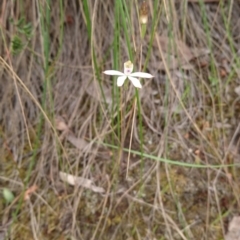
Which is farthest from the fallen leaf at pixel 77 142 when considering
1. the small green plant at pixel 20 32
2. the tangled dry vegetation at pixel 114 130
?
the small green plant at pixel 20 32

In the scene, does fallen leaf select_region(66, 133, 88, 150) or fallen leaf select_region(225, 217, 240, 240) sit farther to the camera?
fallen leaf select_region(66, 133, 88, 150)

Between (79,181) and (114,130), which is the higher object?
(114,130)

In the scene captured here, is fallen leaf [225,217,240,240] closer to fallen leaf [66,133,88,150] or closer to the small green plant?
fallen leaf [66,133,88,150]

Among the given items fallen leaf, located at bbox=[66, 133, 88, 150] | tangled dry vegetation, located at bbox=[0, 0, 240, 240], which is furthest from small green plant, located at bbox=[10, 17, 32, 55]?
fallen leaf, located at bbox=[66, 133, 88, 150]

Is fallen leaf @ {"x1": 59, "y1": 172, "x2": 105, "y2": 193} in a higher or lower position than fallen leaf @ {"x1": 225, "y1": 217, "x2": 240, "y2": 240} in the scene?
higher

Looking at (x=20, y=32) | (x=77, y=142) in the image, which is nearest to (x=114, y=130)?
(x=77, y=142)

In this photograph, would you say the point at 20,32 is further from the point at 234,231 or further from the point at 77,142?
the point at 234,231

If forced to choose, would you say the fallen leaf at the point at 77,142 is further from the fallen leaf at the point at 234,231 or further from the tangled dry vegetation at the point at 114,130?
the fallen leaf at the point at 234,231
